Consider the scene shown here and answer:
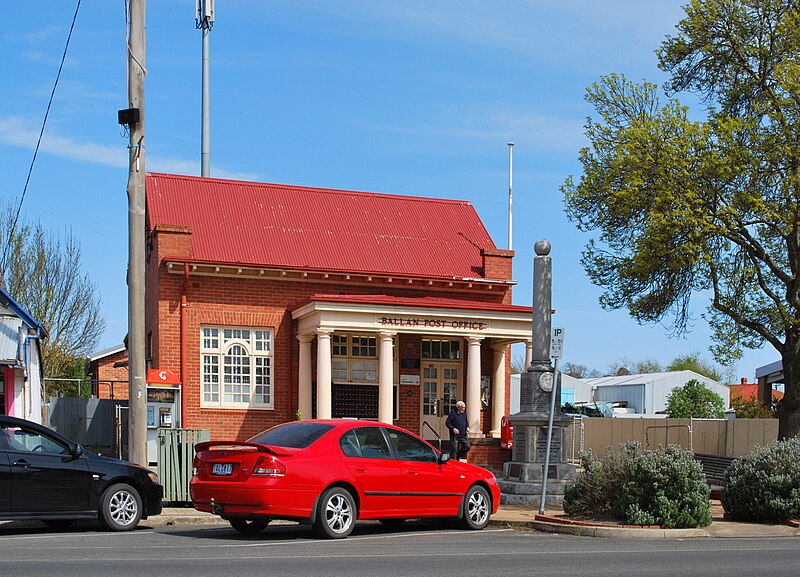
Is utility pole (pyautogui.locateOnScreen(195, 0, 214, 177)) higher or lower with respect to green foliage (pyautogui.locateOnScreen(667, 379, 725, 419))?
higher

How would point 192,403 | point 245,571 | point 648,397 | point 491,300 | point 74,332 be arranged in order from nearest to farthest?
point 245,571 → point 192,403 → point 491,300 → point 74,332 → point 648,397

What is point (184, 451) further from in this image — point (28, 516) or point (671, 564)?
point (671, 564)

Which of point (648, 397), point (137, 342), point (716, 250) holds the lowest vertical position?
point (648, 397)

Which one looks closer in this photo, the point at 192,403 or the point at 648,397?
the point at 192,403

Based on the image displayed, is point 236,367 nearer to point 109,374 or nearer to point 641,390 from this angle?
point 109,374

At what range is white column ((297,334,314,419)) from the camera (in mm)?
27906

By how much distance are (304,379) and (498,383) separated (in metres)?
5.63

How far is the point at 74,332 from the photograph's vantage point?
46094 mm

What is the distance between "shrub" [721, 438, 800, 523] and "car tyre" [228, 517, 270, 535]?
7.14m

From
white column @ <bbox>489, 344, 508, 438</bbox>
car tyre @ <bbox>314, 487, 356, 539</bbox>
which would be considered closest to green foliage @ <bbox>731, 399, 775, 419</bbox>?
white column @ <bbox>489, 344, 508, 438</bbox>

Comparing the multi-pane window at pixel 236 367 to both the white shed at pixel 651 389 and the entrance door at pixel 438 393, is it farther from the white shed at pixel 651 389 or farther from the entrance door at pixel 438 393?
the white shed at pixel 651 389

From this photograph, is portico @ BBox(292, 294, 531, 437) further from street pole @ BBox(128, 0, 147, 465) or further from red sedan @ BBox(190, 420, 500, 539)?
red sedan @ BBox(190, 420, 500, 539)

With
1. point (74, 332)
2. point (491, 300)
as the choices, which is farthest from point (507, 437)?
point (74, 332)

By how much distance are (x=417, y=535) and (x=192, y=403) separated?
14521 mm
